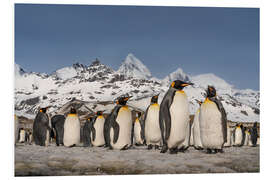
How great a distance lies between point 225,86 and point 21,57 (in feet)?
13.9

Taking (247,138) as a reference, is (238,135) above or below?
above

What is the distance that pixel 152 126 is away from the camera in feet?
21.0

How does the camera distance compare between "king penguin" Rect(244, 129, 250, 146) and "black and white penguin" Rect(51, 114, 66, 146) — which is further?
"king penguin" Rect(244, 129, 250, 146)

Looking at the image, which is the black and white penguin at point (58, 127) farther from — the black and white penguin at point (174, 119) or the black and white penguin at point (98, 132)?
the black and white penguin at point (174, 119)

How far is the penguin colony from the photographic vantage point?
509 centimetres

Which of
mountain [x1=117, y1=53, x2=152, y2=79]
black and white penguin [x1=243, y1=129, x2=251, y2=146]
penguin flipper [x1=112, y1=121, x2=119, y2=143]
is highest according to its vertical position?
mountain [x1=117, y1=53, x2=152, y2=79]

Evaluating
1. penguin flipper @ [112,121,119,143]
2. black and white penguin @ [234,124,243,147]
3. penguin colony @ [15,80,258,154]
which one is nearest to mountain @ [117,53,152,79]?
penguin colony @ [15,80,258,154]

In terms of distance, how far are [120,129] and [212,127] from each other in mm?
1798

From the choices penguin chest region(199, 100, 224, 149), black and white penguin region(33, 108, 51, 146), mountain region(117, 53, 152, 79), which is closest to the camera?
penguin chest region(199, 100, 224, 149)

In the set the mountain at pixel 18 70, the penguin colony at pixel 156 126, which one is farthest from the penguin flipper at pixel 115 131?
the mountain at pixel 18 70

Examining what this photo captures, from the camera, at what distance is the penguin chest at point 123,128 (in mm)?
5980

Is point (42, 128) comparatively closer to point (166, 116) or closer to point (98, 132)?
point (98, 132)

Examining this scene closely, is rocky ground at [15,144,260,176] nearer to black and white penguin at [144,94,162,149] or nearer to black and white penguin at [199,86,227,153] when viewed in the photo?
black and white penguin at [199,86,227,153]

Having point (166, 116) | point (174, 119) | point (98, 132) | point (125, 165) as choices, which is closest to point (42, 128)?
point (98, 132)
